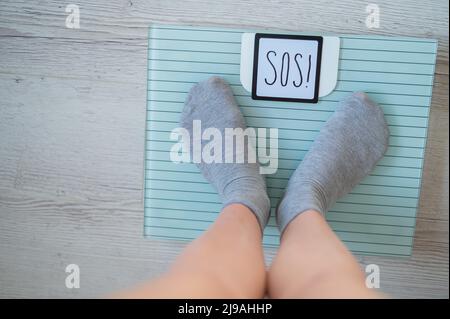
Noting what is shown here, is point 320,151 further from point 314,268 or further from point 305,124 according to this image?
point 314,268

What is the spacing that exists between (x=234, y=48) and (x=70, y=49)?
0.27 meters

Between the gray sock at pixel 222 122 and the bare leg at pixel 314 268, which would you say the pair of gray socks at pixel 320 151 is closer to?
the gray sock at pixel 222 122

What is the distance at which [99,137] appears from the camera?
0.78 meters

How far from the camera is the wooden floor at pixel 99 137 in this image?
0.74 meters

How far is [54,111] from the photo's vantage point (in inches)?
30.7

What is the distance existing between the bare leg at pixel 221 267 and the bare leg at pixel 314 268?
0.10ft

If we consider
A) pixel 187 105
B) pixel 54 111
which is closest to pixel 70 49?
pixel 54 111

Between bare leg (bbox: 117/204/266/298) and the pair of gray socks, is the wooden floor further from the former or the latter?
bare leg (bbox: 117/204/266/298)

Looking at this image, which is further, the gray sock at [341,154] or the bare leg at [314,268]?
the gray sock at [341,154]

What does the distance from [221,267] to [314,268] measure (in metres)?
0.11

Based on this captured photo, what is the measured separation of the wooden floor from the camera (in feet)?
2.42

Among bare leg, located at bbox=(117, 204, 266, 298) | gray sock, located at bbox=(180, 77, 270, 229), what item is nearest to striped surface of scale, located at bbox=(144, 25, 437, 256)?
gray sock, located at bbox=(180, 77, 270, 229)

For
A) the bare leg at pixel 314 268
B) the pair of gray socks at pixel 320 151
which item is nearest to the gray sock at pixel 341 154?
the pair of gray socks at pixel 320 151

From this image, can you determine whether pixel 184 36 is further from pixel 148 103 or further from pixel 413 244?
pixel 413 244
